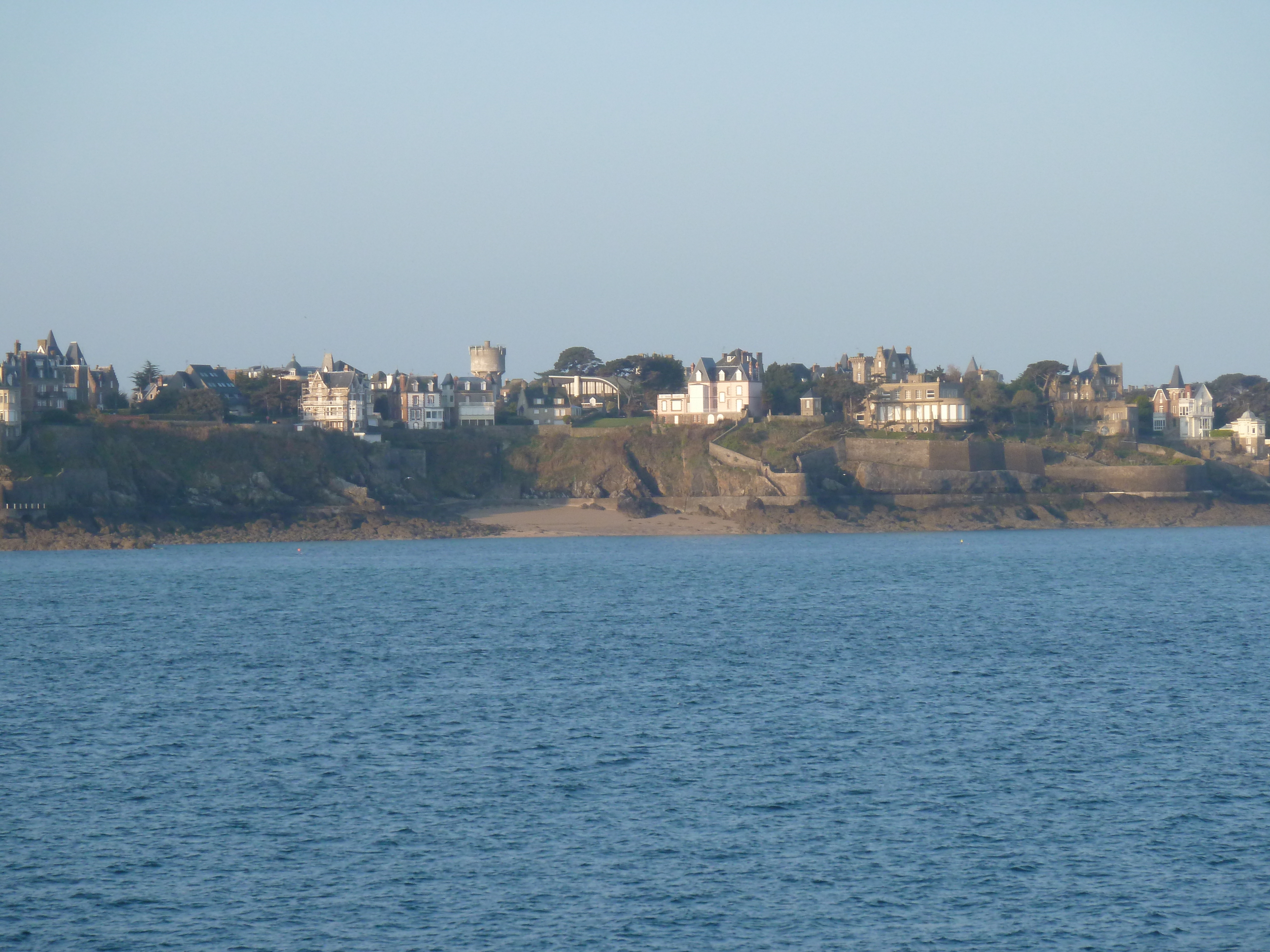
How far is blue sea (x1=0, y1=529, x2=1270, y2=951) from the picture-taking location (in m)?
15.9

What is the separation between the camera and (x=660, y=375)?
113375 millimetres

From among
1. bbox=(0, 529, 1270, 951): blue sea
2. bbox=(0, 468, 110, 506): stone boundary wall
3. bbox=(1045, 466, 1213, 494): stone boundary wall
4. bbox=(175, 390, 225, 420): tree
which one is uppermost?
bbox=(175, 390, 225, 420): tree

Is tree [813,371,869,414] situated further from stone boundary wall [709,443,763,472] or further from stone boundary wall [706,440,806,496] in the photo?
stone boundary wall [706,440,806,496]

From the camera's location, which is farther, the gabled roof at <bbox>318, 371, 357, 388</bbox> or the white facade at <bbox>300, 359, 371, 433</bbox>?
the gabled roof at <bbox>318, 371, 357, 388</bbox>

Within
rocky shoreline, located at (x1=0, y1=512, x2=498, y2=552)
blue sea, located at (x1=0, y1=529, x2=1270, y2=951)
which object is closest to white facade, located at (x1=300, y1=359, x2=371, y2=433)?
rocky shoreline, located at (x1=0, y1=512, x2=498, y2=552)

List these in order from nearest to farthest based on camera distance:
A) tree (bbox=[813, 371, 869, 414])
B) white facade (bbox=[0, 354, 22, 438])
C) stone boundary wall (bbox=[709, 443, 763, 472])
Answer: white facade (bbox=[0, 354, 22, 438]), stone boundary wall (bbox=[709, 443, 763, 472]), tree (bbox=[813, 371, 869, 414])

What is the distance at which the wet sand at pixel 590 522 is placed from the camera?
8225 centimetres

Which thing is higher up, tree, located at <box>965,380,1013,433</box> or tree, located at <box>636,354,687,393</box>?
tree, located at <box>636,354,687,393</box>

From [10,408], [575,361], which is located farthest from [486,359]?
[10,408]

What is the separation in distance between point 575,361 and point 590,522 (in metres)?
48.8

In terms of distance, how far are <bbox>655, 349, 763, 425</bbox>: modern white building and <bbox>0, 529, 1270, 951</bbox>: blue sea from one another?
5187 cm

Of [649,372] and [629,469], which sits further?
[649,372]

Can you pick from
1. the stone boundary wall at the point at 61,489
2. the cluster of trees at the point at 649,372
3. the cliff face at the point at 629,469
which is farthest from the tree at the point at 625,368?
the stone boundary wall at the point at 61,489

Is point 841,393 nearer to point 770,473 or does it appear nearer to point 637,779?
point 770,473
